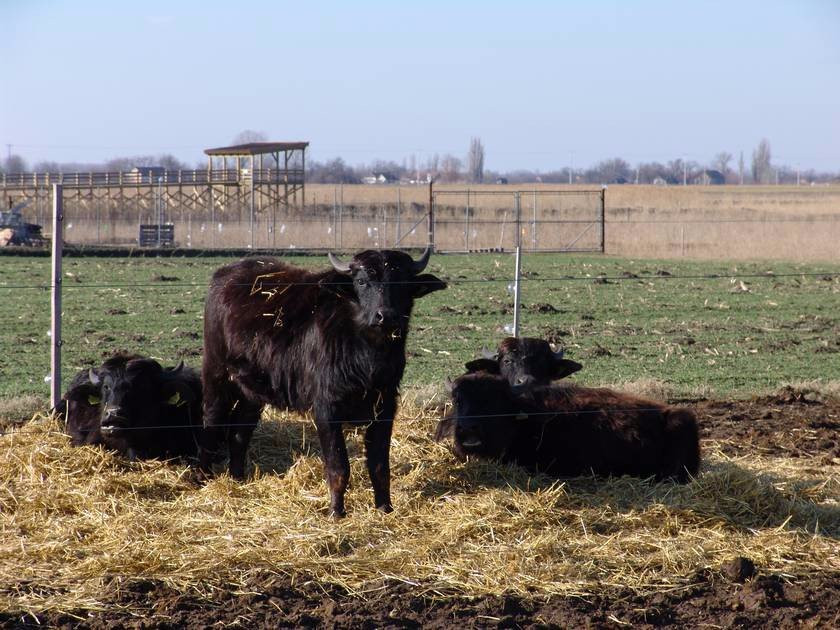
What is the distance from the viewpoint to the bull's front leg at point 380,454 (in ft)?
23.9

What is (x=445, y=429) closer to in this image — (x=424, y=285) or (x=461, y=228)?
(x=424, y=285)

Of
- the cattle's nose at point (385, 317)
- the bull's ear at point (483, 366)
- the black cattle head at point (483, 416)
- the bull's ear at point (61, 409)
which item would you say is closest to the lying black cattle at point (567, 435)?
the black cattle head at point (483, 416)

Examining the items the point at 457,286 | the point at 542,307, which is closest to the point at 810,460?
the point at 542,307

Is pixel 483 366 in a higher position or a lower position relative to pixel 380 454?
higher

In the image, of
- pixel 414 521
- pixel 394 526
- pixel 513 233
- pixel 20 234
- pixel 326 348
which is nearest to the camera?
pixel 394 526

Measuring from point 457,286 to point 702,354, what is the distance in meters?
10.3

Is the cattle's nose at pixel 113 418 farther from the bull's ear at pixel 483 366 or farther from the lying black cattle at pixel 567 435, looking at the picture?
the bull's ear at pixel 483 366

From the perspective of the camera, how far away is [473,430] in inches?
321

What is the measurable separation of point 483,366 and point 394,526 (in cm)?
290

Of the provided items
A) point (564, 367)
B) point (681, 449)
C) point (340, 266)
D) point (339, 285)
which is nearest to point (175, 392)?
point (339, 285)

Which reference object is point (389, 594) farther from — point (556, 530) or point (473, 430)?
point (473, 430)

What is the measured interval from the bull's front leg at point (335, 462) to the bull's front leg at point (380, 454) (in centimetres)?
19

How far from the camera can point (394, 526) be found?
6879 mm

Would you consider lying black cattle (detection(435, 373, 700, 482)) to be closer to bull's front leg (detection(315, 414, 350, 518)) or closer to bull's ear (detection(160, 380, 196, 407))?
bull's front leg (detection(315, 414, 350, 518))
